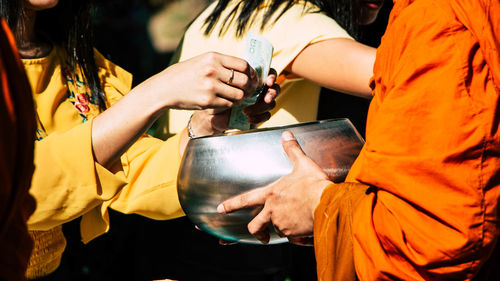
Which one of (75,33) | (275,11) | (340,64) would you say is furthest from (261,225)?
(75,33)

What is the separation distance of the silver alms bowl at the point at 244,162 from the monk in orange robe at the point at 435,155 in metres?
0.16

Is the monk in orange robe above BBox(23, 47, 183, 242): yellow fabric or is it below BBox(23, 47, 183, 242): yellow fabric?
above

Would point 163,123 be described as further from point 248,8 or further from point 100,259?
point 100,259

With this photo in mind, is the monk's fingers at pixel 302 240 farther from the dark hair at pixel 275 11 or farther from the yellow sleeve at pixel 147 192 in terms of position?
the dark hair at pixel 275 11

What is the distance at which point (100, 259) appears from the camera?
234 cm

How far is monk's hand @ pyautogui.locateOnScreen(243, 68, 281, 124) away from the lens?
4.75 feet

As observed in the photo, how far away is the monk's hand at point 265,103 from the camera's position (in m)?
1.45

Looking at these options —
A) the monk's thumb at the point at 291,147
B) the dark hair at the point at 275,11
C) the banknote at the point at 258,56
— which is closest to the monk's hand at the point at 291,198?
the monk's thumb at the point at 291,147

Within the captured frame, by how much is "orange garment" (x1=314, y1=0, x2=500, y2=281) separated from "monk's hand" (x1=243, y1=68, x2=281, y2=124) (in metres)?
0.48

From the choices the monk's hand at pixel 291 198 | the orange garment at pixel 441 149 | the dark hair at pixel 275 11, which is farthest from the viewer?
the dark hair at pixel 275 11

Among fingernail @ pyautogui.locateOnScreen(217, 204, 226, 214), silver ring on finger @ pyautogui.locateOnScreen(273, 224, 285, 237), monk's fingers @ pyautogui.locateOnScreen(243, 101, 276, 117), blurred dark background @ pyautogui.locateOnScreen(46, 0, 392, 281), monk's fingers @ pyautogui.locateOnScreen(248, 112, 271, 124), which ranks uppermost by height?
monk's fingers @ pyautogui.locateOnScreen(243, 101, 276, 117)

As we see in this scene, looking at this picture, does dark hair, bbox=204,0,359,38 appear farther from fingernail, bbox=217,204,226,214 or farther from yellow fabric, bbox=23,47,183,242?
fingernail, bbox=217,204,226,214

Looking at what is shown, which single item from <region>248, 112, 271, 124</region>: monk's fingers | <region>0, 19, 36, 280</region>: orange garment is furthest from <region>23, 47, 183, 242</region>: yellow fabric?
<region>0, 19, 36, 280</region>: orange garment

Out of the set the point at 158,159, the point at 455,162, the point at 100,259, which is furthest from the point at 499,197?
the point at 100,259
